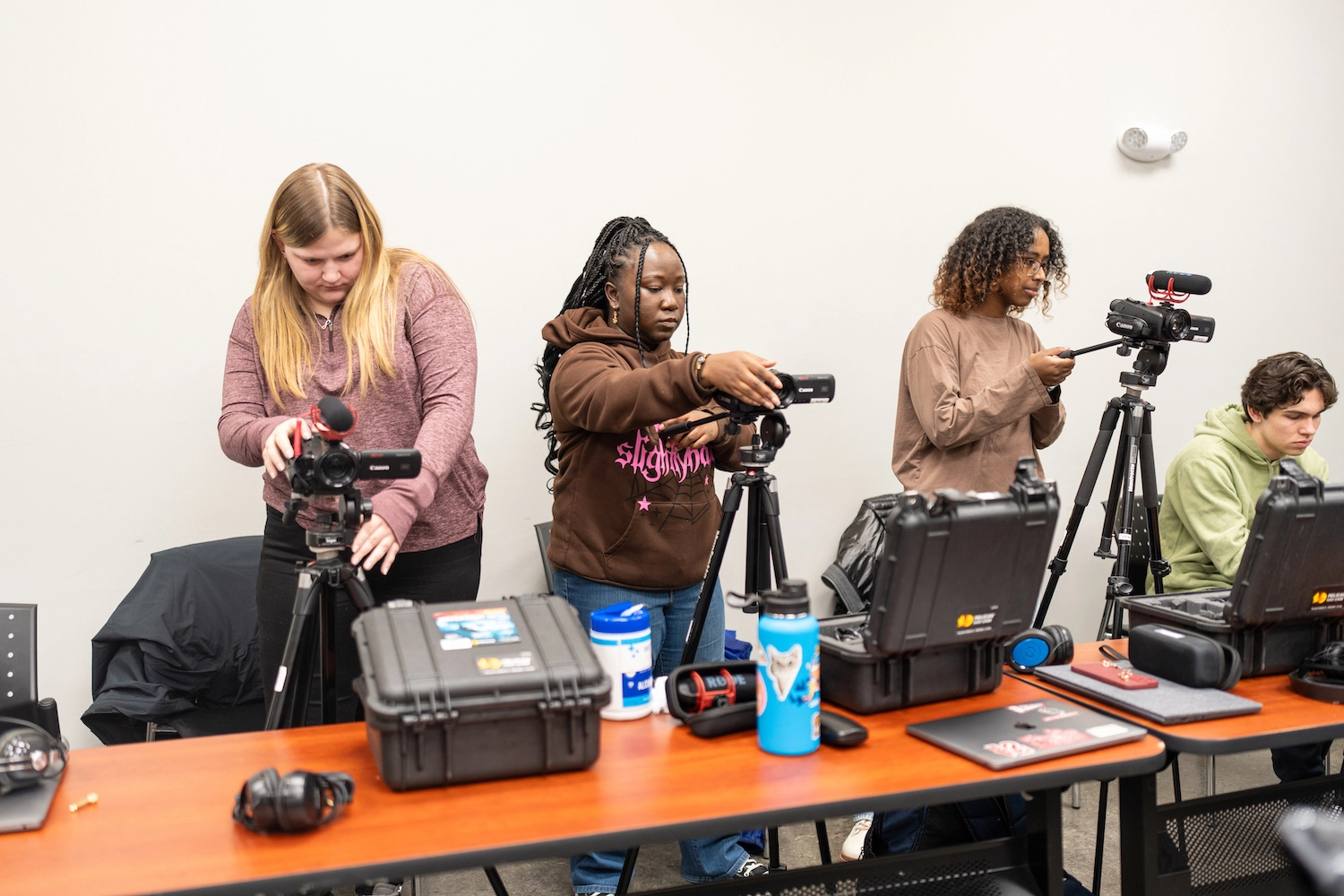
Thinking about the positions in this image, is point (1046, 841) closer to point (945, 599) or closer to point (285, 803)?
point (945, 599)

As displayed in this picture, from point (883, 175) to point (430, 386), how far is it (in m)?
2.16

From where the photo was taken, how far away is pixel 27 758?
1271mm

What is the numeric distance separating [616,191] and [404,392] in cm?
151

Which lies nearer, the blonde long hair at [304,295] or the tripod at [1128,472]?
the blonde long hair at [304,295]

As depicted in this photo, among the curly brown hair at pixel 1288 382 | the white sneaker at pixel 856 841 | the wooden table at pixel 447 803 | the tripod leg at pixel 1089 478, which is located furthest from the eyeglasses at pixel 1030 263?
the wooden table at pixel 447 803

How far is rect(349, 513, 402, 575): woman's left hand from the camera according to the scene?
1648 mm

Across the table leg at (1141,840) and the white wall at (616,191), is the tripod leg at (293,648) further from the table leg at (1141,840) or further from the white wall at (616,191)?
the white wall at (616,191)

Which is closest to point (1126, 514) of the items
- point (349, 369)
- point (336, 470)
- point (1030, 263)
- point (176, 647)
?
point (1030, 263)

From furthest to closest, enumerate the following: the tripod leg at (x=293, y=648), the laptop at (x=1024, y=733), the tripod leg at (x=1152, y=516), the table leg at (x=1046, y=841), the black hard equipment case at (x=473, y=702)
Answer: the tripod leg at (x=1152, y=516), the tripod leg at (x=293, y=648), the table leg at (x=1046, y=841), the laptop at (x=1024, y=733), the black hard equipment case at (x=473, y=702)

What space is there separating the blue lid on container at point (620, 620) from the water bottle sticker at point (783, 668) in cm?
22

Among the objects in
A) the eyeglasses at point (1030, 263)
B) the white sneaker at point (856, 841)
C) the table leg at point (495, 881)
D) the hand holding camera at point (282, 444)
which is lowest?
the white sneaker at point (856, 841)

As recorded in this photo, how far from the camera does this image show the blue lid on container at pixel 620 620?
1.50m

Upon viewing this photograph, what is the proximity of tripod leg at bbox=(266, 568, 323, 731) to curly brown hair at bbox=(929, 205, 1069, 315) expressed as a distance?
189 centimetres

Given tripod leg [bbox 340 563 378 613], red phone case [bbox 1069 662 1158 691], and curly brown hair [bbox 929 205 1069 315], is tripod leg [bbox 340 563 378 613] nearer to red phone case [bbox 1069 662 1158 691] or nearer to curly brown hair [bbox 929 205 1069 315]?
red phone case [bbox 1069 662 1158 691]
